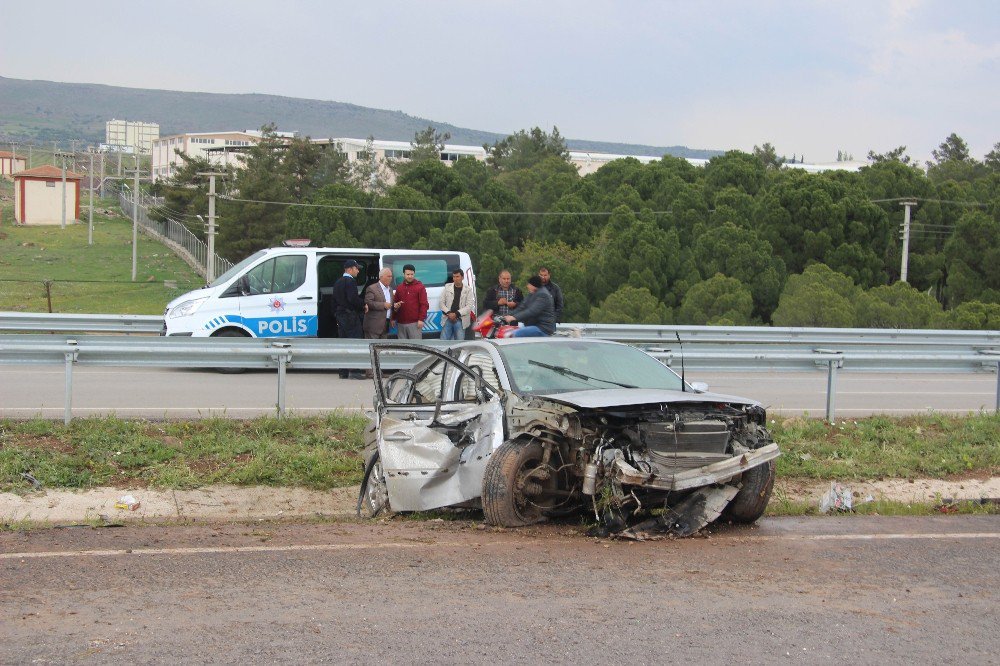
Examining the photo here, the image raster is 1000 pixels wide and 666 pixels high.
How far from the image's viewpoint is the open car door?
782 cm

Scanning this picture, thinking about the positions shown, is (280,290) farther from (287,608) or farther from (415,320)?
(287,608)

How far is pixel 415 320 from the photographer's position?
17.2m

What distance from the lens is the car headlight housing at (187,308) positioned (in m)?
18.4

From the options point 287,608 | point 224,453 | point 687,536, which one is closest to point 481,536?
point 687,536

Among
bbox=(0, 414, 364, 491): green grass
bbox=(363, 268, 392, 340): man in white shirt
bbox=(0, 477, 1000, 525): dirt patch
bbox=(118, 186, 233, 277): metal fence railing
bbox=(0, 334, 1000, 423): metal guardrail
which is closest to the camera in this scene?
bbox=(0, 477, 1000, 525): dirt patch

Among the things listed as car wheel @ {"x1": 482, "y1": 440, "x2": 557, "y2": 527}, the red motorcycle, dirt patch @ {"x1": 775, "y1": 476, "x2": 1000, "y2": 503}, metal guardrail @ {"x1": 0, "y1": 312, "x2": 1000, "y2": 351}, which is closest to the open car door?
car wheel @ {"x1": 482, "y1": 440, "x2": 557, "y2": 527}

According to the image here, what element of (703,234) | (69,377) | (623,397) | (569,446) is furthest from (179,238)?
(623,397)

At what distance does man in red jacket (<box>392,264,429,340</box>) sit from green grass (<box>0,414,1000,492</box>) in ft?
A: 18.4

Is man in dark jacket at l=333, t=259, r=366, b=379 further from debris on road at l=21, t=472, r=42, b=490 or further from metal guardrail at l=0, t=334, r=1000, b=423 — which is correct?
debris on road at l=21, t=472, r=42, b=490

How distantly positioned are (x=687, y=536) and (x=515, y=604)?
7.35 ft

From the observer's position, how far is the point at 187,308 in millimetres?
18406

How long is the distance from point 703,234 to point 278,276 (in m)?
29.6

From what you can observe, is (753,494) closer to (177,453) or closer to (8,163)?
(177,453)

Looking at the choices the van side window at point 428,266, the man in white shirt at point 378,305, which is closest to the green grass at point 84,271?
the van side window at point 428,266
